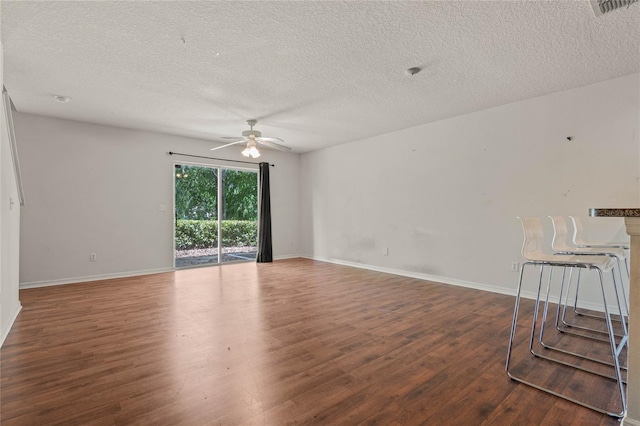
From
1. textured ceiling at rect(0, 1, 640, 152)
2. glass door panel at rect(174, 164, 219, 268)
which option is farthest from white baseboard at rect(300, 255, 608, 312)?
glass door panel at rect(174, 164, 219, 268)

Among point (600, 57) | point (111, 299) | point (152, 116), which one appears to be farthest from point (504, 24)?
point (111, 299)

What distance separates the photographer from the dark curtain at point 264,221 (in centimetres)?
687

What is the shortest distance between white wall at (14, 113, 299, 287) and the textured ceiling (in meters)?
0.60

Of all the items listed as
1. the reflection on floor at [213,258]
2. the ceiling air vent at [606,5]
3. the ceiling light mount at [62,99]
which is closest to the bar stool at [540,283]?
the ceiling air vent at [606,5]

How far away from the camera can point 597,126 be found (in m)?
3.51

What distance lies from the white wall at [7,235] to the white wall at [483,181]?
16.2 ft

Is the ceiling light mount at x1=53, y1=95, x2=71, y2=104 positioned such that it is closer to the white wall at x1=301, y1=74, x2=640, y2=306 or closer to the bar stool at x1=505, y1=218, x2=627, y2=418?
the white wall at x1=301, y1=74, x2=640, y2=306

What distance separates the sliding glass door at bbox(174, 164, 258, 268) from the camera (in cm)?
602

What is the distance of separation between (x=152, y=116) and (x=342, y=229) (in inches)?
156

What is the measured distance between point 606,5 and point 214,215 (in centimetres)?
612

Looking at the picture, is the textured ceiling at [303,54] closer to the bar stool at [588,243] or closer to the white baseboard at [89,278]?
the bar stool at [588,243]

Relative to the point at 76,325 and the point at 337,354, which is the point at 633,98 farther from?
the point at 76,325

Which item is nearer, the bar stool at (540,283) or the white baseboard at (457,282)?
the bar stool at (540,283)

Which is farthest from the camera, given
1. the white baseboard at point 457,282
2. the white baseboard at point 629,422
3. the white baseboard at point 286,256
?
the white baseboard at point 286,256
